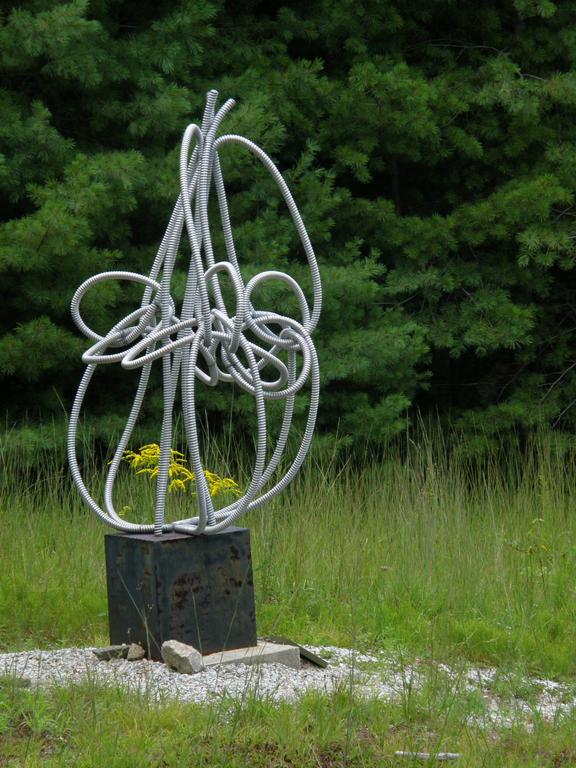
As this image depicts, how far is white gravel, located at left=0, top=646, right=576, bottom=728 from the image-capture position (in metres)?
3.14

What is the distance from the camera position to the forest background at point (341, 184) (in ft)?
24.8

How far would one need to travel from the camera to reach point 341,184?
1028 centimetres

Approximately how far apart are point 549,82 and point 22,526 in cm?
643

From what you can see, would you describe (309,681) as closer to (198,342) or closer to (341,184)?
(198,342)

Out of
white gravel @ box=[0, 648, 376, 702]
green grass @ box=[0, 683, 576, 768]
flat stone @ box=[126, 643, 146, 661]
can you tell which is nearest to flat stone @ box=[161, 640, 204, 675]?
white gravel @ box=[0, 648, 376, 702]

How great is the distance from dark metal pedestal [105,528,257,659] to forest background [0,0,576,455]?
386cm

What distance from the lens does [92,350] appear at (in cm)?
360

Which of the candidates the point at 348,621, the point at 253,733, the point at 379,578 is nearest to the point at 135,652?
the point at 253,733

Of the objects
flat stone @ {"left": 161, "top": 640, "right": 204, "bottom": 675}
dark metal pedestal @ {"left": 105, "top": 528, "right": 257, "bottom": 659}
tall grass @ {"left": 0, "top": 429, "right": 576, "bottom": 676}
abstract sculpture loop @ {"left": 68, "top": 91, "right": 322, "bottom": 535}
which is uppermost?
abstract sculpture loop @ {"left": 68, "top": 91, "right": 322, "bottom": 535}

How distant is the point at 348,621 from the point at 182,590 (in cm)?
100

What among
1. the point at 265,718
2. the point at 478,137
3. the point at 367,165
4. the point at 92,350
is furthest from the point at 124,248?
the point at 265,718

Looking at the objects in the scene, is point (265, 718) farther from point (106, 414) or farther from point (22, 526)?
point (106, 414)

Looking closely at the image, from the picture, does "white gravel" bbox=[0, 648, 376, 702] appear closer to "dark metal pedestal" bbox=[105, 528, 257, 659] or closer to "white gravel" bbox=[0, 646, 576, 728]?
"white gravel" bbox=[0, 646, 576, 728]

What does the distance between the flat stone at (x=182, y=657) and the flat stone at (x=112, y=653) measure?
7.6 inches
